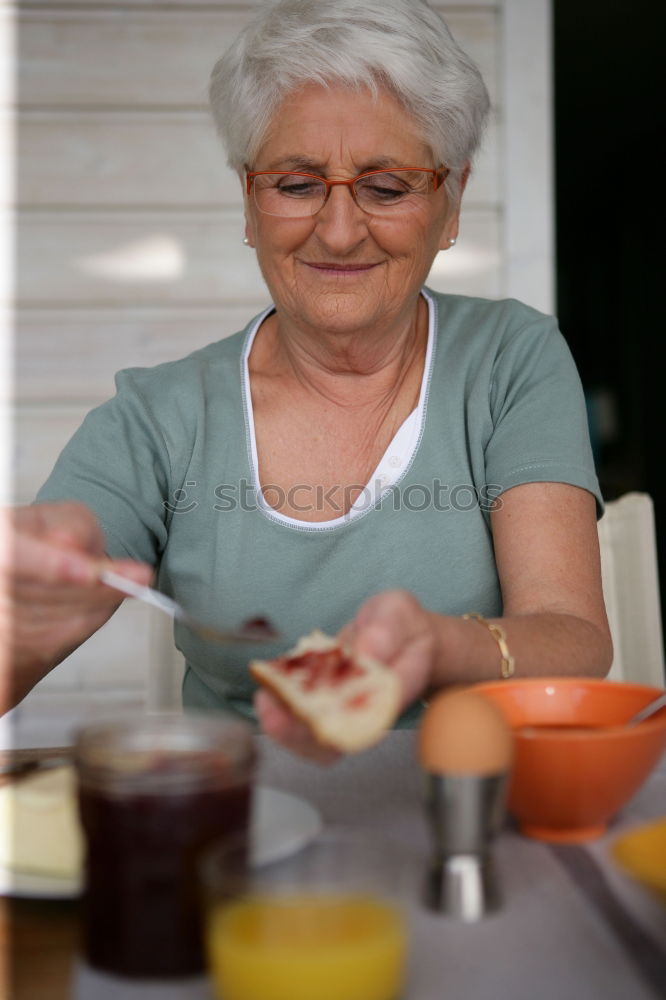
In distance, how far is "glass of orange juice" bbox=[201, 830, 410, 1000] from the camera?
1.78ft

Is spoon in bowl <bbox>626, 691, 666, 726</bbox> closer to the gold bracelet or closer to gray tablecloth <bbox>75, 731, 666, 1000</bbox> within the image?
gray tablecloth <bbox>75, 731, 666, 1000</bbox>

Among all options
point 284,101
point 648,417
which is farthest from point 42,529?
point 648,417

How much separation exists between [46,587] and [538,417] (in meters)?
0.76

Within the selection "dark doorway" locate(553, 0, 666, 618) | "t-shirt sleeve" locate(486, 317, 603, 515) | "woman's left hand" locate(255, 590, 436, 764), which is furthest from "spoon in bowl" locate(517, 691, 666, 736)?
"dark doorway" locate(553, 0, 666, 618)

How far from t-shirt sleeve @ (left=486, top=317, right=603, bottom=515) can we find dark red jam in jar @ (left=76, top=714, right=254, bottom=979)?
0.90m

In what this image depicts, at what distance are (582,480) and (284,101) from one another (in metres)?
0.67

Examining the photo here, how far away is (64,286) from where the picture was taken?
2.64m

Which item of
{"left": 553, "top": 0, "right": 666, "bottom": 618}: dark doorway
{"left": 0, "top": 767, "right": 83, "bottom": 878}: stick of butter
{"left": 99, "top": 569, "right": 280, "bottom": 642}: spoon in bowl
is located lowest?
{"left": 0, "top": 767, "right": 83, "bottom": 878}: stick of butter

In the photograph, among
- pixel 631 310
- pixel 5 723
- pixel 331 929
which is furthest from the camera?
pixel 631 310

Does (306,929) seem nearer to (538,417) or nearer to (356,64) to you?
(538,417)

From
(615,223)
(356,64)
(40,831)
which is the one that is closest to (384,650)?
(40,831)

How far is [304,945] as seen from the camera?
1.79 ft

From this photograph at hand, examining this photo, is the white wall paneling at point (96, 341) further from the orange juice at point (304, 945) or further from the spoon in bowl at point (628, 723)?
the orange juice at point (304, 945)

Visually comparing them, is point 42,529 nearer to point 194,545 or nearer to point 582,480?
point 194,545
